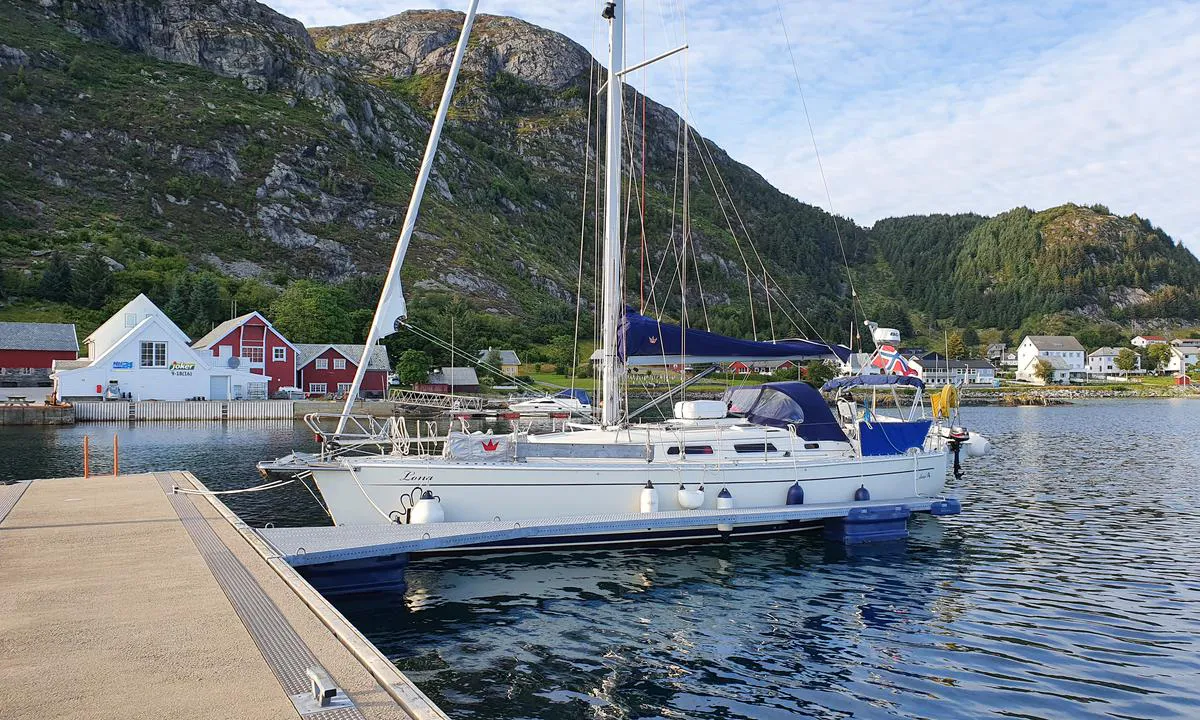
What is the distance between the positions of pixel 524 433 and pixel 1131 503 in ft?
68.4

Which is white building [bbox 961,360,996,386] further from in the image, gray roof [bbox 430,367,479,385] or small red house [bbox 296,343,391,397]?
small red house [bbox 296,343,391,397]

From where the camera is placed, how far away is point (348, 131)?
16588 centimetres

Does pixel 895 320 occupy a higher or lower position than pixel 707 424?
higher

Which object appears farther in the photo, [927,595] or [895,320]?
[895,320]

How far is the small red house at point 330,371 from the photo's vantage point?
74.4 metres

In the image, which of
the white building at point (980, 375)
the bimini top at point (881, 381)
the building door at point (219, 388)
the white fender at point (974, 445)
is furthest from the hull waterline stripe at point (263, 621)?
the white building at point (980, 375)

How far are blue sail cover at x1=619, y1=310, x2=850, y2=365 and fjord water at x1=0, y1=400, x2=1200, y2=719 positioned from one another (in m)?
4.57

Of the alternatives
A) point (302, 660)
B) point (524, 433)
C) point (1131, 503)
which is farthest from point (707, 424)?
point (1131, 503)

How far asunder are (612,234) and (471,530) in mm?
7844

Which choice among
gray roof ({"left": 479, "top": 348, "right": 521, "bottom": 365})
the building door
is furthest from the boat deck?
gray roof ({"left": 479, "top": 348, "right": 521, "bottom": 365})

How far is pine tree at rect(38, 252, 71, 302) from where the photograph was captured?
83.2 meters

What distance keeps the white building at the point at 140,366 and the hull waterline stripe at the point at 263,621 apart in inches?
2219

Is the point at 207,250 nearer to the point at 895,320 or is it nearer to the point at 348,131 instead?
the point at 348,131

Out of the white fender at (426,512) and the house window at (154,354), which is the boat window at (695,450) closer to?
the white fender at (426,512)
